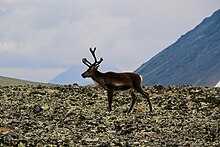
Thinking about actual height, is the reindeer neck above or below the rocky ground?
above

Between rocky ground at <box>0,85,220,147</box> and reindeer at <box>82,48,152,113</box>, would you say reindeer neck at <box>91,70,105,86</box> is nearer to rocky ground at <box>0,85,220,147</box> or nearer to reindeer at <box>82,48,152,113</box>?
reindeer at <box>82,48,152,113</box>

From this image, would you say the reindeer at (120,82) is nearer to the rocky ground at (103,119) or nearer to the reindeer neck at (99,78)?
the reindeer neck at (99,78)

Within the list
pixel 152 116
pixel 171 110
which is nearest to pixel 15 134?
pixel 152 116

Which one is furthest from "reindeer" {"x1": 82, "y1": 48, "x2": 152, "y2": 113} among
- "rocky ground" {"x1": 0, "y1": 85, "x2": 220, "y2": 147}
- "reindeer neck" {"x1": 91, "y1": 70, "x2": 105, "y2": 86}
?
"rocky ground" {"x1": 0, "y1": 85, "x2": 220, "y2": 147}

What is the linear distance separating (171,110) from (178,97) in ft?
11.1

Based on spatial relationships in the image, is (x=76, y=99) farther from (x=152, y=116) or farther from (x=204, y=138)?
(x=204, y=138)

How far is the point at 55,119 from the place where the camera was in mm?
18984

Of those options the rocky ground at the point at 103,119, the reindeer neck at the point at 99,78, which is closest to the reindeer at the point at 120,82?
the reindeer neck at the point at 99,78

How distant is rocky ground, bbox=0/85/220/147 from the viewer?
599 inches

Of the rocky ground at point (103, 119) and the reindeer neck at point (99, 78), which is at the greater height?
the reindeer neck at point (99, 78)

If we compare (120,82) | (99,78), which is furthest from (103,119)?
(99,78)

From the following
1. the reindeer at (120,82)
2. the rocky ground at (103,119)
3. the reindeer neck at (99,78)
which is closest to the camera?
the rocky ground at (103,119)

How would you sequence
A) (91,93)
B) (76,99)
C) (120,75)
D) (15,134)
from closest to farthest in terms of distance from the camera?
(15,134), (120,75), (76,99), (91,93)

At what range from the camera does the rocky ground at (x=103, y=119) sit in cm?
1522
